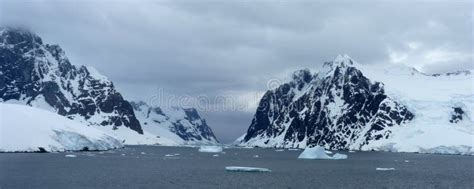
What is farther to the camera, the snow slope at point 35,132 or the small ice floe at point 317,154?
the small ice floe at point 317,154

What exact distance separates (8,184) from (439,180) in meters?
74.0

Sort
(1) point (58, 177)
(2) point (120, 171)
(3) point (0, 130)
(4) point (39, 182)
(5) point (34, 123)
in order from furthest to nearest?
(5) point (34, 123) < (3) point (0, 130) < (2) point (120, 171) < (1) point (58, 177) < (4) point (39, 182)

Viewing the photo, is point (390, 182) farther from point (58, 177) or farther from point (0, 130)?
point (0, 130)

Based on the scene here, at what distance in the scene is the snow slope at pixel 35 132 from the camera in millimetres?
157250

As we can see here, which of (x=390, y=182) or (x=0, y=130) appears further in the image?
(x=0, y=130)

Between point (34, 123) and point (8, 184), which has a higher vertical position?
point (34, 123)

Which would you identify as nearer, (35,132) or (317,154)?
(35,132)

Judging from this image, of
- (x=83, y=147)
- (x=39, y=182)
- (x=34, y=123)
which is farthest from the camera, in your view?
(x=83, y=147)

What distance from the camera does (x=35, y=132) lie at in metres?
164

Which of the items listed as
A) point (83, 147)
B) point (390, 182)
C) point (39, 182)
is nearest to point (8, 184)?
point (39, 182)

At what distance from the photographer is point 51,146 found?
169 meters

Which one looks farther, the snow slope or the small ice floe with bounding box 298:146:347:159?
the small ice floe with bounding box 298:146:347:159

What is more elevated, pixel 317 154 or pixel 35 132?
pixel 35 132

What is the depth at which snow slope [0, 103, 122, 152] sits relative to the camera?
15725 centimetres
